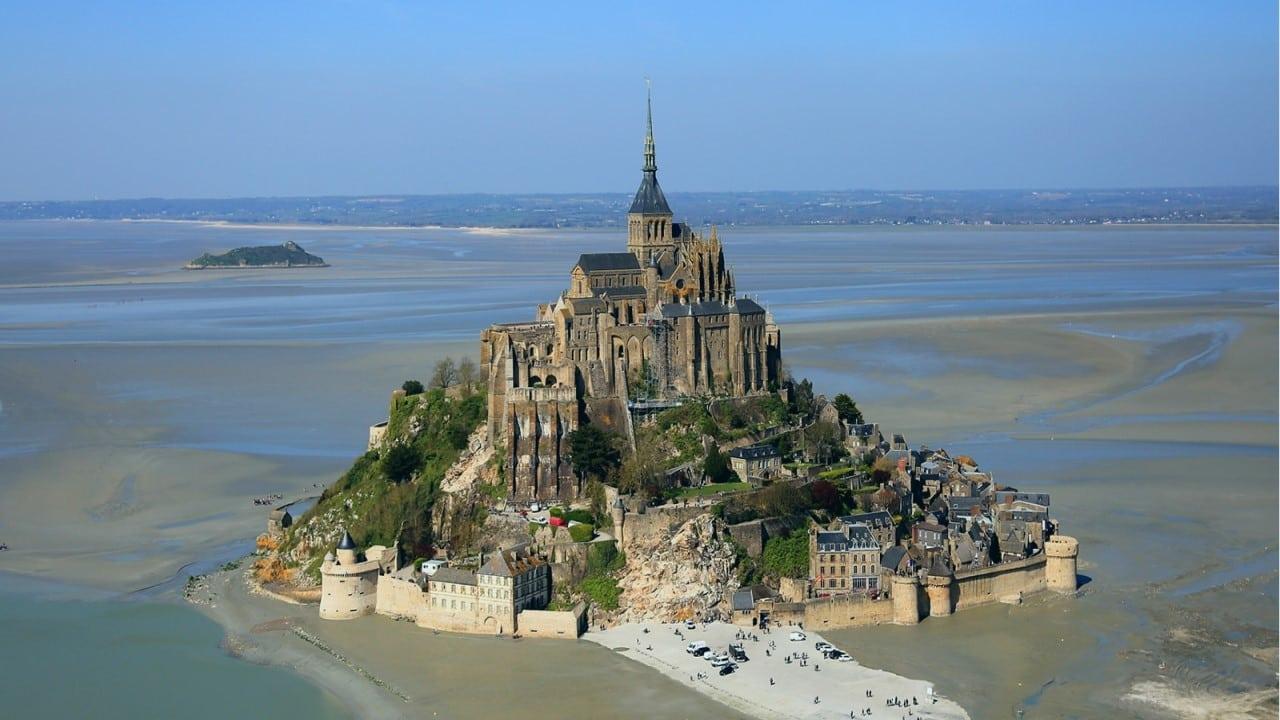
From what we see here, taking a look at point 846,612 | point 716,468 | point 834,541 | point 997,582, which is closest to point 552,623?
point 846,612

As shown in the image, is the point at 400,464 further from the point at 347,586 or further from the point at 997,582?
the point at 997,582

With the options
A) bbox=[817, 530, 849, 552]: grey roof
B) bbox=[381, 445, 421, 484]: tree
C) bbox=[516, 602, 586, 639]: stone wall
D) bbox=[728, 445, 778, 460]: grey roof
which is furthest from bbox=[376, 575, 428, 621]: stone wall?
bbox=[817, 530, 849, 552]: grey roof

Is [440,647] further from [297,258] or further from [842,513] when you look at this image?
[297,258]

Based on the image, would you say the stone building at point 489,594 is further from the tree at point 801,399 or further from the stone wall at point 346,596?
the tree at point 801,399

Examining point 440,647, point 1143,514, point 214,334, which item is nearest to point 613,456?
point 440,647

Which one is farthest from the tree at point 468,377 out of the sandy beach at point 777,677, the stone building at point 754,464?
the sandy beach at point 777,677
